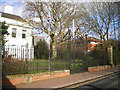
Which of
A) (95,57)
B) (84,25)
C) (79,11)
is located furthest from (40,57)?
(84,25)

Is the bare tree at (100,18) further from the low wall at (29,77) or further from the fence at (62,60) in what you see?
the low wall at (29,77)

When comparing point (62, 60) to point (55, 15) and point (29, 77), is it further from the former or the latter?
point (55, 15)

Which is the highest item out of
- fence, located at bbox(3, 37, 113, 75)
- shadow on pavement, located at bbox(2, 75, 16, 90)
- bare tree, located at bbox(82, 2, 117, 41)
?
bare tree, located at bbox(82, 2, 117, 41)

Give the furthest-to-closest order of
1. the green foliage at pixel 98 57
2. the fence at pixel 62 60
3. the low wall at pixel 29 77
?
the green foliage at pixel 98 57, the fence at pixel 62 60, the low wall at pixel 29 77

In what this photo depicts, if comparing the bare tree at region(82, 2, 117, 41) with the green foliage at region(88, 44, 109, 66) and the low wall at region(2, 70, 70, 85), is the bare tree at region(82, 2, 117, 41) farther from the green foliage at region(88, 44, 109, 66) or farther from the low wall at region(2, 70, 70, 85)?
the low wall at region(2, 70, 70, 85)

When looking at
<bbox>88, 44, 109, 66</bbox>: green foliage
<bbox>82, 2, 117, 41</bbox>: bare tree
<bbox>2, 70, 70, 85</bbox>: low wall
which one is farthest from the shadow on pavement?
<bbox>82, 2, 117, 41</bbox>: bare tree

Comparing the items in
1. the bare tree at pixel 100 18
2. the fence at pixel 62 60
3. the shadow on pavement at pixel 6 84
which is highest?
the bare tree at pixel 100 18

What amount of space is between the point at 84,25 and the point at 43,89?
Answer: 19152 mm

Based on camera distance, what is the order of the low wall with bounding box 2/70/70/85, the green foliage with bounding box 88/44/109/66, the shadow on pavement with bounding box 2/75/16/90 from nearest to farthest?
the shadow on pavement with bounding box 2/75/16/90 < the low wall with bounding box 2/70/70/85 < the green foliage with bounding box 88/44/109/66

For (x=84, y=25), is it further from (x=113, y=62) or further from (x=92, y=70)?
(x=92, y=70)

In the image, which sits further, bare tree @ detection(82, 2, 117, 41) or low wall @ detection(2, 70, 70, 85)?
bare tree @ detection(82, 2, 117, 41)

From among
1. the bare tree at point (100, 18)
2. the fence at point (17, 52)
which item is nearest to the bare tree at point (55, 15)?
the bare tree at point (100, 18)

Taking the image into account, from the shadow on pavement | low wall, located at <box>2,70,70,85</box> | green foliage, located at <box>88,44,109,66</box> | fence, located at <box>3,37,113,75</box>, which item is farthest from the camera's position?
green foliage, located at <box>88,44,109,66</box>

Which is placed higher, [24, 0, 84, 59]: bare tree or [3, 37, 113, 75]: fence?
[24, 0, 84, 59]: bare tree
